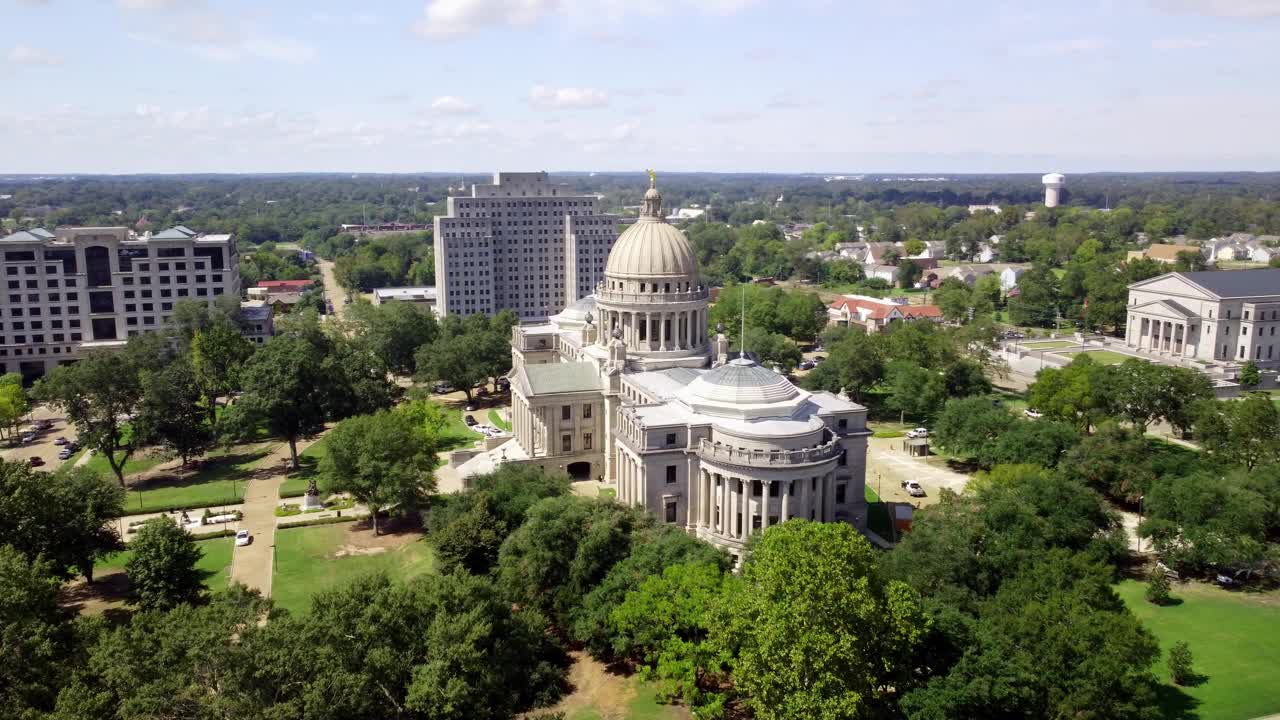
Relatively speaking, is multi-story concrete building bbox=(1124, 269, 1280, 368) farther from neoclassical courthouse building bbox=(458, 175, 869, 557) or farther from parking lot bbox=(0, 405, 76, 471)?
parking lot bbox=(0, 405, 76, 471)

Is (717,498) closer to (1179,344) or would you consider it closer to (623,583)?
(623,583)

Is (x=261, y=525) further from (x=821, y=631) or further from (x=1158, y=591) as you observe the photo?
(x=1158, y=591)

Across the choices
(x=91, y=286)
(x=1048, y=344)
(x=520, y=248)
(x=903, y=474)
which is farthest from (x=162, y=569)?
(x=1048, y=344)

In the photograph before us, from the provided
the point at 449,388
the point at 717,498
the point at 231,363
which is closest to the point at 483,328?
the point at 449,388

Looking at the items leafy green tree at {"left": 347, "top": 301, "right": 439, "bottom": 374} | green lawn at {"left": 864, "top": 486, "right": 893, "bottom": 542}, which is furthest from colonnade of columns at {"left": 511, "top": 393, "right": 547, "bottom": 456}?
leafy green tree at {"left": 347, "top": 301, "right": 439, "bottom": 374}

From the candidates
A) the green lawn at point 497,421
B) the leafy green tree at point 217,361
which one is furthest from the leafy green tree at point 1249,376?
the leafy green tree at point 217,361

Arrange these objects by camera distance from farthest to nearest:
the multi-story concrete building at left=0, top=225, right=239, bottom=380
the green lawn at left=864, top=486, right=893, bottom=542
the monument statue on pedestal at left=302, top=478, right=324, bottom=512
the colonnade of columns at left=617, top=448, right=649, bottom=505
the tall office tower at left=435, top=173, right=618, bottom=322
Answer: the tall office tower at left=435, top=173, right=618, bottom=322 → the multi-story concrete building at left=0, top=225, right=239, bottom=380 → the monument statue on pedestal at left=302, top=478, right=324, bottom=512 → the green lawn at left=864, top=486, right=893, bottom=542 → the colonnade of columns at left=617, top=448, right=649, bottom=505

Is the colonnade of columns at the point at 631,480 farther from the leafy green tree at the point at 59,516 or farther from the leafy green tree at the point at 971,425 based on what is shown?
the leafy green tree at the point at 59,516
